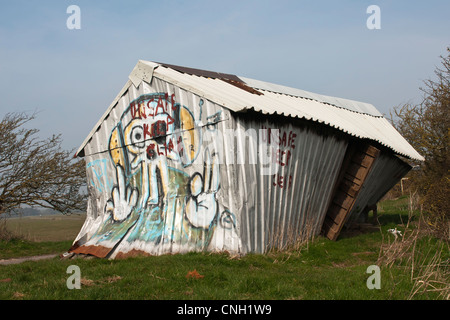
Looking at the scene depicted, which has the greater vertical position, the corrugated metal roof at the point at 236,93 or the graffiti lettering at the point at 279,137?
the corrugated metal roof at the point at 236,93

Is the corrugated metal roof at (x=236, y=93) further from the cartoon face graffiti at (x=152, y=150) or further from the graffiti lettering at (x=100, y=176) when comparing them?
the cartoon face graffiti at (x=152, y=150)

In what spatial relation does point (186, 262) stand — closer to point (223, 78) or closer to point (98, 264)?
point (98, 264)

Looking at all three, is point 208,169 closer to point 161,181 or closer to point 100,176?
point 161,181

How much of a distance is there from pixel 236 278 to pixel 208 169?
3.06 meters

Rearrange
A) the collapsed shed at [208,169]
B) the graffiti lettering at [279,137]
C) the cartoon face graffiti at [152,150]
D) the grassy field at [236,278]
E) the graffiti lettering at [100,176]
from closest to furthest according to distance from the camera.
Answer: the grassy field at [236,278]
the collapsed shed at [208,169]
the graffiti lettering at [279,137]
the cartoon face graffiti at [152,150]
the graffiti lettering at [100,176]

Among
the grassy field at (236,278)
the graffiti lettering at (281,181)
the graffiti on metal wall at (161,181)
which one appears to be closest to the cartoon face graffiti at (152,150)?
the graffiti on metal wall at (161,181)

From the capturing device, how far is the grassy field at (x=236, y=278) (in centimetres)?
618

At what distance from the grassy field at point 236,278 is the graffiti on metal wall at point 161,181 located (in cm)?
92

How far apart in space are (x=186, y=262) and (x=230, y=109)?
3.06 m

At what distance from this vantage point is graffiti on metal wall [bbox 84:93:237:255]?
9305 mm

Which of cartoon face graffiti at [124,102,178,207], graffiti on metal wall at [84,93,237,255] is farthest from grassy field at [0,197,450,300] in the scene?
cartoon face graffiti at [124,102,178,207]

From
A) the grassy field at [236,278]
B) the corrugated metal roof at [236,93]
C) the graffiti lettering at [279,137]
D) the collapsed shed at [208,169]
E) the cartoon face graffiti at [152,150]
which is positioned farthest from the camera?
the cartoon face graffiti at [152,150]

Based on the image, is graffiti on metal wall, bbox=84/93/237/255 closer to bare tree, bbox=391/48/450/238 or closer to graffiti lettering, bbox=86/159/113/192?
graffiti lettering, bbox=86/159/113/192
